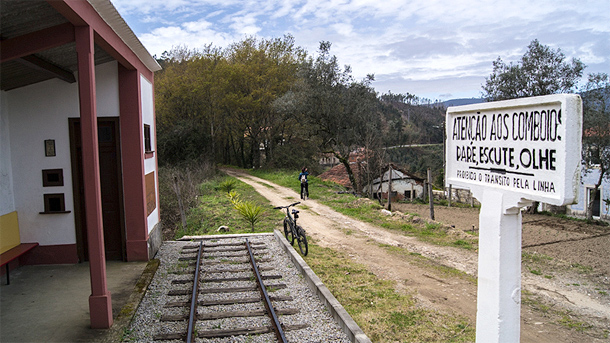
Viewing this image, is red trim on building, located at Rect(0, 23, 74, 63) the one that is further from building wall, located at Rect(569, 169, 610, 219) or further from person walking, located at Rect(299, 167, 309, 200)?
building wall, located at Rect(569, 169, 610, 219)

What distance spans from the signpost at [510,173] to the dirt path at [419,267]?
3.99 metres

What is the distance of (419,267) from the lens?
9344 mm

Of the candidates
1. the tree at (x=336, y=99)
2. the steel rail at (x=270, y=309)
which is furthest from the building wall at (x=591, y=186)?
the steel rail at (x=270, y=309)

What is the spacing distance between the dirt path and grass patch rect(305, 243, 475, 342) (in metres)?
0.34

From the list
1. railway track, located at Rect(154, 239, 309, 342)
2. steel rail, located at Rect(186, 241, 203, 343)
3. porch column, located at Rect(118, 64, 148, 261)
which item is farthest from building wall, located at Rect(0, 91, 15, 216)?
steel rail, located at Rect(186, 241, 203, 343)

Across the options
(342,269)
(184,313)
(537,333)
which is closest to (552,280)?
(537,333)

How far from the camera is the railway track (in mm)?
5434

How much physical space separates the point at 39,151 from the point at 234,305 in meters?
4.56

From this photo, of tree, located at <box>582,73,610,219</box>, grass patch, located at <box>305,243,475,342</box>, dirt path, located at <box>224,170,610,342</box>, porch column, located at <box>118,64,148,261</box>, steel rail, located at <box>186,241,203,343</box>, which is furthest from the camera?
tree, located at <box>582,73,610,219</box>

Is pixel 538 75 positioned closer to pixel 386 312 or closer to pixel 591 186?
pixel 591 186

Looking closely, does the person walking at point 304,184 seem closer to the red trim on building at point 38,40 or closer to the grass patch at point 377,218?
the grass patch at point 377,218

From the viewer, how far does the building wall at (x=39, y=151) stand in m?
7.39

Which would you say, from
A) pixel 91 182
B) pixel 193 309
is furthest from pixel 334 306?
pixel 91 182

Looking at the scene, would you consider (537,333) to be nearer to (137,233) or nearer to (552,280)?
(552,280)
